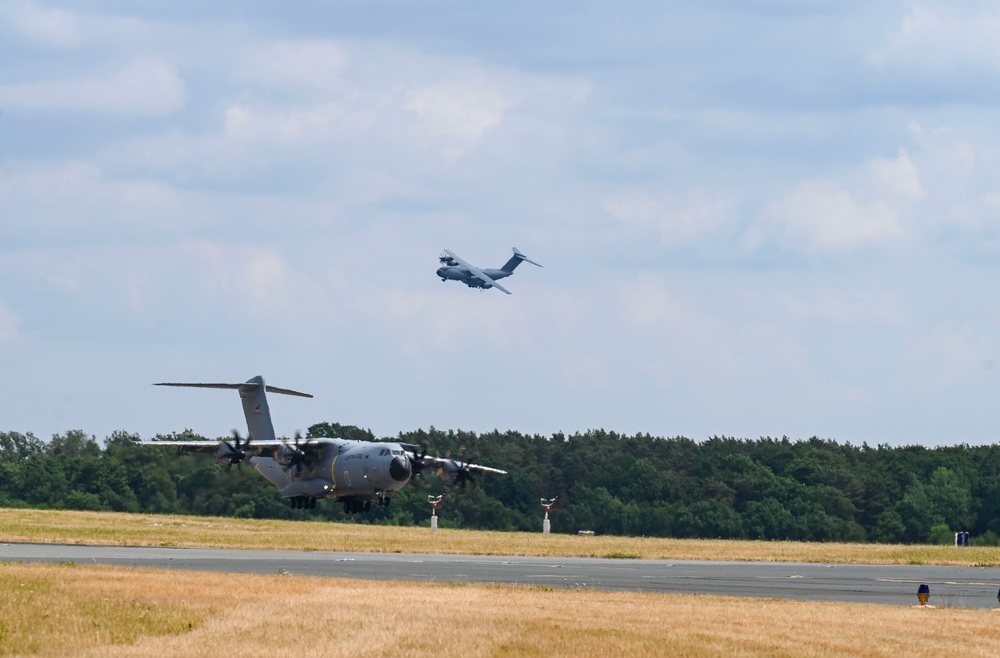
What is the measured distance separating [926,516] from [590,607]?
8897 centimetres

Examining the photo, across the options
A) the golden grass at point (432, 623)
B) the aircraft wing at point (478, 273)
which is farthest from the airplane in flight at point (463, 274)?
the golden grass at point (432, 623)

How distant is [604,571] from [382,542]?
2753 centimetres

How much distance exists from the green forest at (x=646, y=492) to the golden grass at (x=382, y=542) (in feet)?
43.1

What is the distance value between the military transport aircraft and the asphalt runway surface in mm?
15031

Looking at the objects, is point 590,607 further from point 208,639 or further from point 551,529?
point 551,529

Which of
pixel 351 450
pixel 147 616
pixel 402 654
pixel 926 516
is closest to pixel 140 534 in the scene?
pixel 351 450

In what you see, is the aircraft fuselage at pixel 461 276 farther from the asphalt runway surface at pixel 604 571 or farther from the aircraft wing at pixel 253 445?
the asphalt runway surface at pixel 604 571

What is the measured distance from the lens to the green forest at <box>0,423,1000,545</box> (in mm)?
110188

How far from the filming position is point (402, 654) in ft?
80.8

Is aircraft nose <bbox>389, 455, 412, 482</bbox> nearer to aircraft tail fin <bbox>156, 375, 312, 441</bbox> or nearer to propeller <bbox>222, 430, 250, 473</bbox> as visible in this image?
propeller <bbox>222, 430, 250, 473</bbox>

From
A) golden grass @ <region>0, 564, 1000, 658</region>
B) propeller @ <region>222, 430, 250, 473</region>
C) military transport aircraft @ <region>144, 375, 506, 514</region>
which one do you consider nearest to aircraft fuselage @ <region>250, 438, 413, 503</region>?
military transport aircraft @ <region>144, 375, 506, 514</region>

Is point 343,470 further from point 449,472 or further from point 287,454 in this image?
point 449,472

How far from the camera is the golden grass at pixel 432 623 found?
25.6 metres

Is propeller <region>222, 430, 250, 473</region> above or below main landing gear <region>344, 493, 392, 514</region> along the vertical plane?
above
